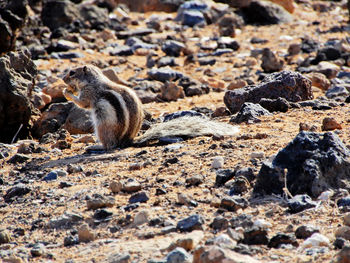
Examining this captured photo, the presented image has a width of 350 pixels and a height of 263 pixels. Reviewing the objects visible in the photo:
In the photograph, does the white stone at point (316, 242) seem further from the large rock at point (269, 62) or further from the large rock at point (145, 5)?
the large rock at point (145, 5)

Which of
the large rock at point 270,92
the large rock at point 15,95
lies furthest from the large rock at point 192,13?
the large rock at point 270,92

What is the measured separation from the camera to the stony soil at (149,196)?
15.7 feet

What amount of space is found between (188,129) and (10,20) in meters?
5.54

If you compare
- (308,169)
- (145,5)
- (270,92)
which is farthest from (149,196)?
(145,5)

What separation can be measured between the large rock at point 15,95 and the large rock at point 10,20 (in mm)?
1675

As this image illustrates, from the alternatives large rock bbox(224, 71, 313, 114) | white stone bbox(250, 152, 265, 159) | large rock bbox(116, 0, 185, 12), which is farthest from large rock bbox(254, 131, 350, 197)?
large rock bbox(116, 0, 185, 12)

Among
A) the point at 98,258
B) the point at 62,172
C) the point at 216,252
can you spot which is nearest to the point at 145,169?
the point at 62,172

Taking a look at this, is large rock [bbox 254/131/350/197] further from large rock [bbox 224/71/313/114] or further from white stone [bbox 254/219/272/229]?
large rock [bbox 224/71/313/114]

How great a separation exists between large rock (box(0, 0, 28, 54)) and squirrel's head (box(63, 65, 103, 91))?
9.02ft

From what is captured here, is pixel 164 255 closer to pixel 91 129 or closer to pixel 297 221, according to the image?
pixel 297 221

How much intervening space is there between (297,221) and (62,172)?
9.83 feet

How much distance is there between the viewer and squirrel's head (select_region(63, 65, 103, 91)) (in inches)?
346

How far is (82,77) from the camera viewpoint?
8930 millimetres

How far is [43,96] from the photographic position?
1112cm
